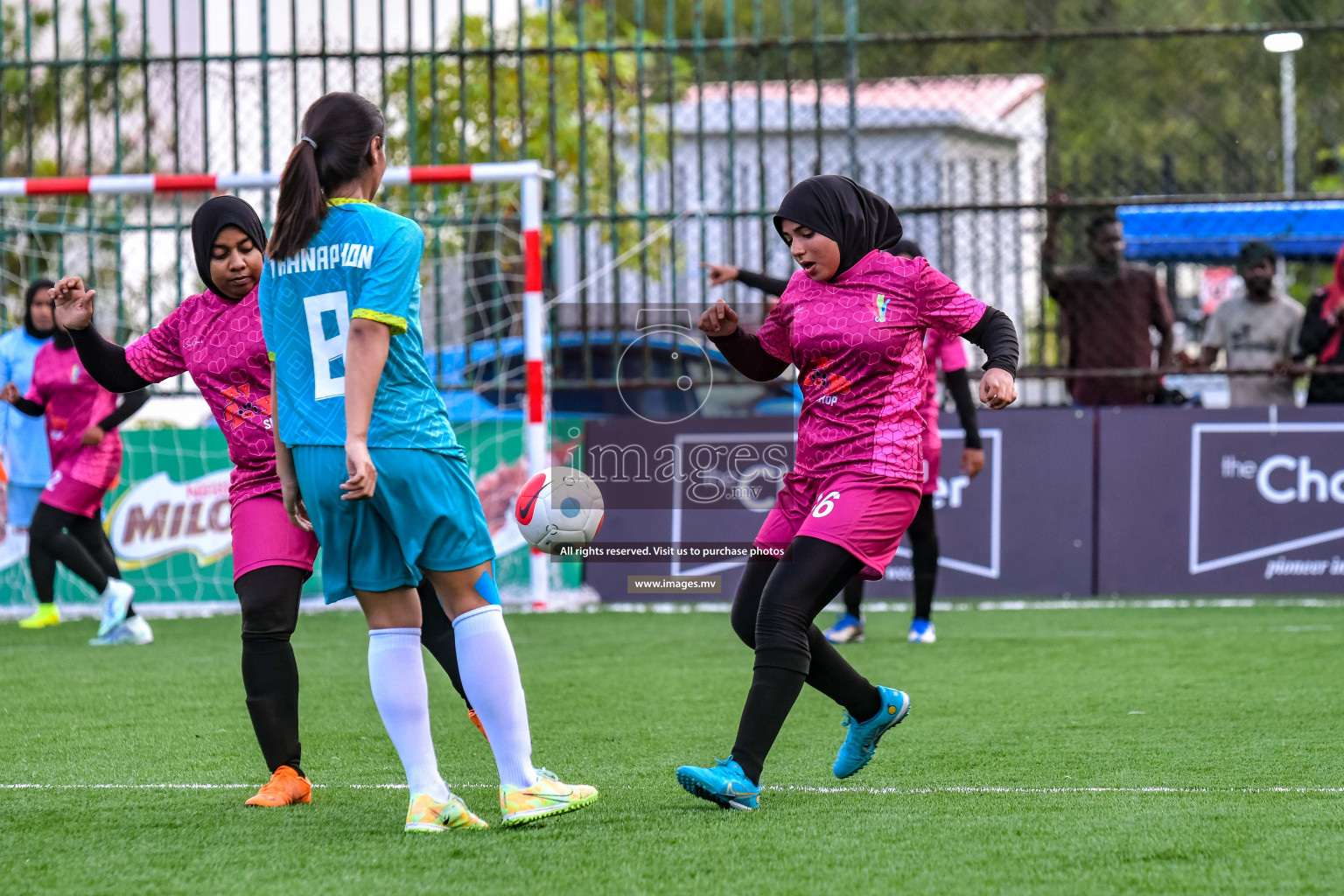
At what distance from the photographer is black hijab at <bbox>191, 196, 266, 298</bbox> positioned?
4.31 m

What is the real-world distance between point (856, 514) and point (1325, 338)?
6.96 meters

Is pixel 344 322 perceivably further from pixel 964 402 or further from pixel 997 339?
pixel 964 402

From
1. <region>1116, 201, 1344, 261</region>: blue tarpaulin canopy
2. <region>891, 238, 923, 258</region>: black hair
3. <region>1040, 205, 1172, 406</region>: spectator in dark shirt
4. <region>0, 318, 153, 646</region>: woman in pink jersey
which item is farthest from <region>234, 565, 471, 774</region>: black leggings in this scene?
<region>1116, 201, 1344, 261</region>: blue tarpaulin canopy

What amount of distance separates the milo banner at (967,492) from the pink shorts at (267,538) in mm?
5358

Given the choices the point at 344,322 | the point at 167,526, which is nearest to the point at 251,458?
the point at 344,322

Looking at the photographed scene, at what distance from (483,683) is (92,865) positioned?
0.94 meters

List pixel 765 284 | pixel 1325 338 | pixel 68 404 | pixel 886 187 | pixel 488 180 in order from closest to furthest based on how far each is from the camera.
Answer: pixel 765 284 < pixel 68 404 < pixel 488 180 < pixel 1325 338 < pixel 886 187

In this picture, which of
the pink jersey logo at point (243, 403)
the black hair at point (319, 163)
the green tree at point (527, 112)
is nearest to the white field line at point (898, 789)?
the pink jersey logo at point (243, 403)

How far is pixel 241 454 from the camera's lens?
433 cm

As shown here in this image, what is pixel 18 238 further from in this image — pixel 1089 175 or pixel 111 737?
pixel 1089 175

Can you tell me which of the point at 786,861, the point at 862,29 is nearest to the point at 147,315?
the point at 786,861

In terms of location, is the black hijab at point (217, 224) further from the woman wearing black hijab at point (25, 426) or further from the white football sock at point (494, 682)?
the woman wearing black hijab at point (25, 426)

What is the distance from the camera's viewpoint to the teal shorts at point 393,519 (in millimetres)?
3582

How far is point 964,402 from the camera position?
7547 millimetres
